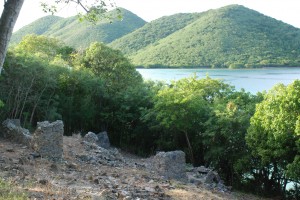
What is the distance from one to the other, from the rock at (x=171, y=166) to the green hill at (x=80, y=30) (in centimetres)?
5225

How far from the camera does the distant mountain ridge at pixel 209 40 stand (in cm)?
6488

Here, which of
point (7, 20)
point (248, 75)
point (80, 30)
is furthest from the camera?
point (80, 30)

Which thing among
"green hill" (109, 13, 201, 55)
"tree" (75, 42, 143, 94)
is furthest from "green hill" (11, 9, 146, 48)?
"tree" (75, 42, 143, 94)

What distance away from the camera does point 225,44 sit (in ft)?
225

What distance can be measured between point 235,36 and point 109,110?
4973 centimetres

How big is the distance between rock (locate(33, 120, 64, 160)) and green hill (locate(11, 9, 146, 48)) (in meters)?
52.7

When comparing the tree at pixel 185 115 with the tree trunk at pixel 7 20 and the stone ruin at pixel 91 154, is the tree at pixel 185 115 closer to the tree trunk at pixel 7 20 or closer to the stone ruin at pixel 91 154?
the stone ruin at pixel 91 154

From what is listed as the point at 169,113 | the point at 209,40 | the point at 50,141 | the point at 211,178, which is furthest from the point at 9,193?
the point at 209,40

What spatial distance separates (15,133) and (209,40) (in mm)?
58822

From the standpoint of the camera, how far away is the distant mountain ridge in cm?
6488

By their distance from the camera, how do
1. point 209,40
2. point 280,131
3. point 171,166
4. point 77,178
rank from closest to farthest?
point 77,178 < point 171,166 < point 280,131 < point 209,40

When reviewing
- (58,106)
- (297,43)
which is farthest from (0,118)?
(297,43)

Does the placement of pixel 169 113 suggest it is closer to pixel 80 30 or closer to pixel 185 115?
pixel 185 115

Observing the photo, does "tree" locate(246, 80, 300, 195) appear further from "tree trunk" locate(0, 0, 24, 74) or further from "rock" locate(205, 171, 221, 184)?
"tree trunk" locate(0, 0, 24, 74)
